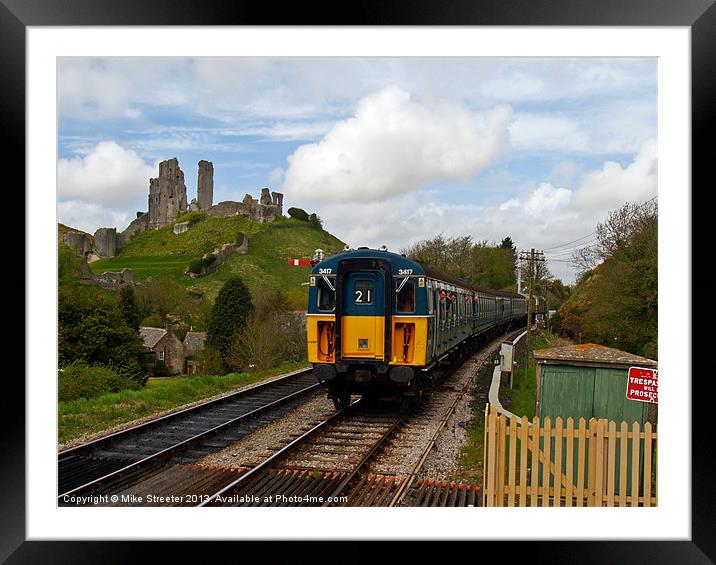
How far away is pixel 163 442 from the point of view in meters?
7.66

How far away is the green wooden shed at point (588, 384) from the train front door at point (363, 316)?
117 inches

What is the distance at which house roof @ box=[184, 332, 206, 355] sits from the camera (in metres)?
12.7

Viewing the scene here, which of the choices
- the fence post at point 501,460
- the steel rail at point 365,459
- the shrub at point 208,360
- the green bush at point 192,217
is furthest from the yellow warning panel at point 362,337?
the shrub at point 208,360

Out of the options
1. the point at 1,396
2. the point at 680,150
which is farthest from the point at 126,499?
the point at 680,150

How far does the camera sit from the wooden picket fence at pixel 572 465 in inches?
209

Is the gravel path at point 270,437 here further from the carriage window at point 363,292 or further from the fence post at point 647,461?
the fence post at point 647,461

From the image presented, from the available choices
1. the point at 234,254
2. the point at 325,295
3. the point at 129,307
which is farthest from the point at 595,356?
the point at 234,254

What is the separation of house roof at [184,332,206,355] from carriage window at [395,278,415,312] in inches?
225

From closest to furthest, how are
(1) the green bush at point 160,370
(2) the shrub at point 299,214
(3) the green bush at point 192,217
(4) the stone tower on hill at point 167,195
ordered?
(4) the stone tower on hill at point 167,195, (2) the shrub at point 299,214, (3) the green bush at point 192,217, (1) the green bush at point 160,370

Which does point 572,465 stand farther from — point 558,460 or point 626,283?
point 626,283

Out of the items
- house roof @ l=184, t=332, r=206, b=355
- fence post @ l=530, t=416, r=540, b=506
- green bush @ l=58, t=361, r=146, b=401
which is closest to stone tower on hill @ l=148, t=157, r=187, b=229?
green bush @ l=58, t=361, r=146, b=401
